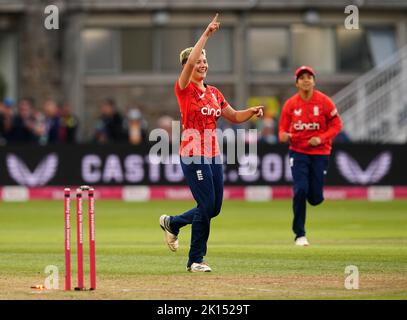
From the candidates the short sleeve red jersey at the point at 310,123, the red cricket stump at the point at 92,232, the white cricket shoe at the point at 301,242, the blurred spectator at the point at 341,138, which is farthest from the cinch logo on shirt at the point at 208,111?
the blurred spectator at the point at 341,138

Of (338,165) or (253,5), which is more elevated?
(253,5)

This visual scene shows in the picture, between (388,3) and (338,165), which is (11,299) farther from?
(388,3)

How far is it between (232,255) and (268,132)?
53.9 ft

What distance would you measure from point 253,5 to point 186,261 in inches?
959

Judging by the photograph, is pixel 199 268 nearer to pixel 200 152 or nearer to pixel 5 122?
pixel 200 152

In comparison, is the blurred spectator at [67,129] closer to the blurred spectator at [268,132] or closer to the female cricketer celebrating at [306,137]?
the blurred spectator at [268,132]

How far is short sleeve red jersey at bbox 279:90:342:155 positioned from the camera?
737 inches

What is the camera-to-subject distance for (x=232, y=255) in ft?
55.9

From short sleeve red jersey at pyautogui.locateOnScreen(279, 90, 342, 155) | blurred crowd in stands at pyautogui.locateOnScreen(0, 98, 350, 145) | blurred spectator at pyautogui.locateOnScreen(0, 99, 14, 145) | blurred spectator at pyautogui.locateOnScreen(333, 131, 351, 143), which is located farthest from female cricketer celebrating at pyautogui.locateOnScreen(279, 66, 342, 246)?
blurred spectator at pyautogui.locateOnScreen(0, 99, 14, 145)

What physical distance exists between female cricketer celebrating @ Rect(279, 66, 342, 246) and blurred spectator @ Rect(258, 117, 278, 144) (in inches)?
497

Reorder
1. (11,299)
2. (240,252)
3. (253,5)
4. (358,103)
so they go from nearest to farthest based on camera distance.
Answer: (11,299) → (240,252) → (358,103) → (253,5)

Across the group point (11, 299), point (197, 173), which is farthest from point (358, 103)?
point (11, 299)

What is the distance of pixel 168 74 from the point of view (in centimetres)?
4016

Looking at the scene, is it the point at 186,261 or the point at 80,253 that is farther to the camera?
the point at 186,261
